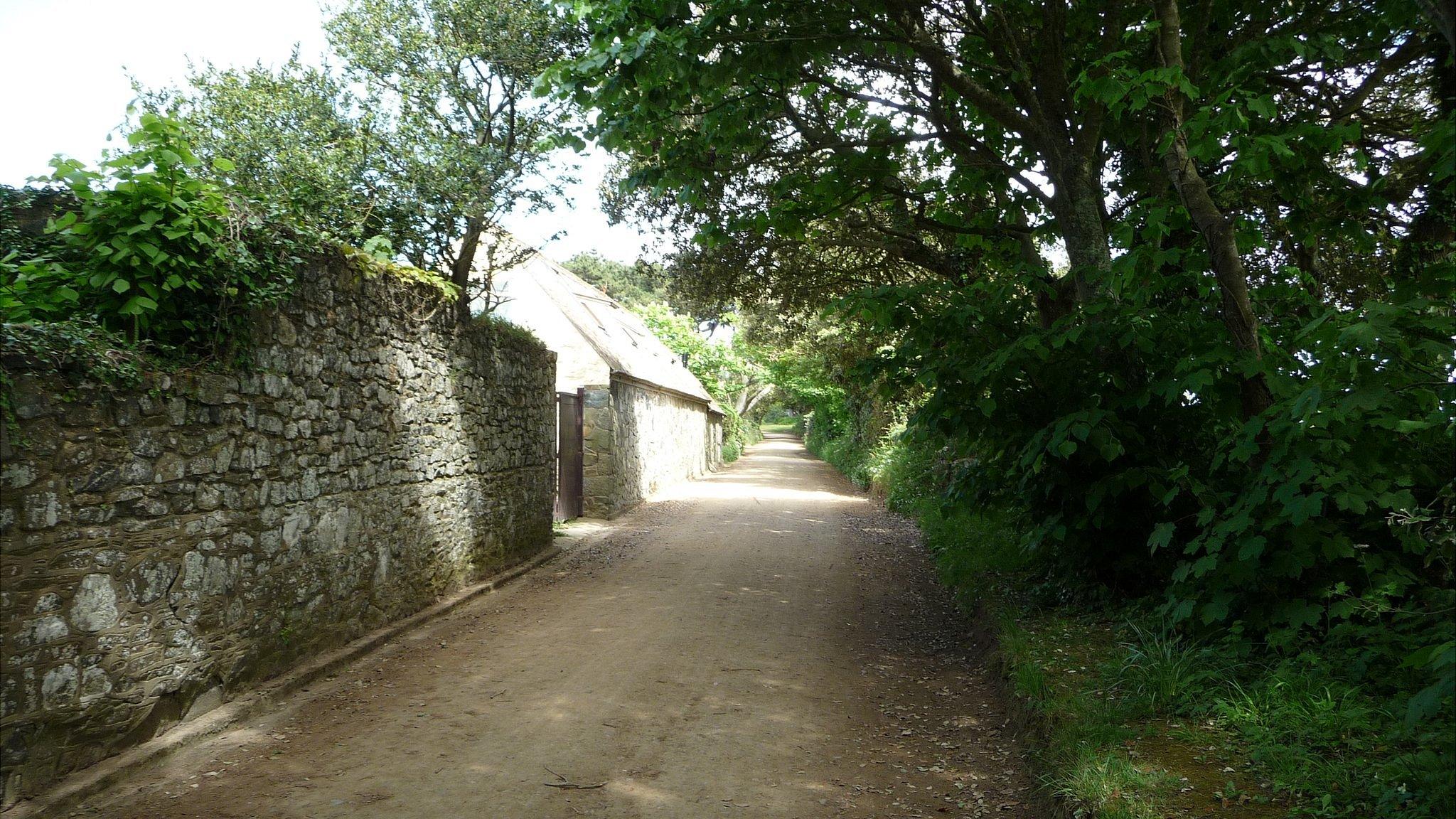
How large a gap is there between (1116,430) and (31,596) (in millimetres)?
6031

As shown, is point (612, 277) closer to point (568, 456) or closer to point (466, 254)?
point (568, 456)

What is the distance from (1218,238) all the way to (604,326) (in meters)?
17.2

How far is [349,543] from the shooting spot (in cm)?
678

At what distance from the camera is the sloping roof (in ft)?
60.4

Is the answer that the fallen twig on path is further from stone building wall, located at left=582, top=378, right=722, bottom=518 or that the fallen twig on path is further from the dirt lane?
stone building wall, located at left=582, top=378, right=722, bottom=518

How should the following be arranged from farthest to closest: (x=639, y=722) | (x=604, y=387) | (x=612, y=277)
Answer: (x=612, y=277) < (x=604, y=387) < (x=639, y=722)

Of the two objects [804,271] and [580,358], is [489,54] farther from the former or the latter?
[580,358]

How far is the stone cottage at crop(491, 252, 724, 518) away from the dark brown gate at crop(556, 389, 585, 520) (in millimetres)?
41

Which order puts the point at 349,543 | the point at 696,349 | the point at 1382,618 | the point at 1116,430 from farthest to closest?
1. the point at 696,349
2. the point at 349,543
3. the point at 1116,430
4. the point at 1382,618

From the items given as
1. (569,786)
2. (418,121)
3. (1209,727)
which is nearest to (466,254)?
(418,121)

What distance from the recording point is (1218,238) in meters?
5.41

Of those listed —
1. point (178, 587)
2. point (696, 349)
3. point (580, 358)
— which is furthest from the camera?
point (696, 349)

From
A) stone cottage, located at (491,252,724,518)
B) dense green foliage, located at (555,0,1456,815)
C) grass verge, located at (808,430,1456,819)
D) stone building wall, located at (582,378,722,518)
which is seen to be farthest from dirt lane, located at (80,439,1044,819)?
stone building wall, located at (582,378,722,518)

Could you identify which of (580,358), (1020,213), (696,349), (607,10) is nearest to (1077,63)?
(1020,213)
